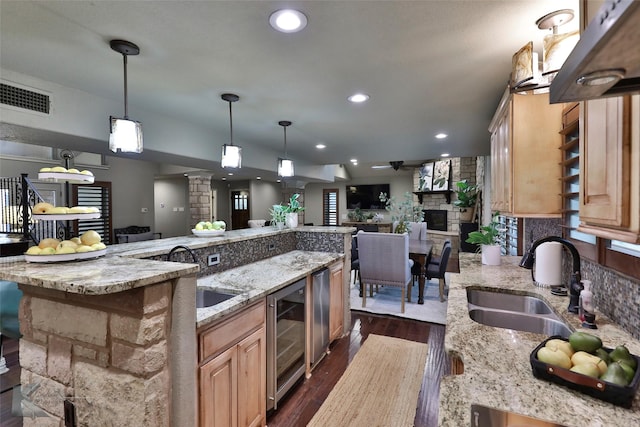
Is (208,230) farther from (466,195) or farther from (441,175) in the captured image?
(441,175)

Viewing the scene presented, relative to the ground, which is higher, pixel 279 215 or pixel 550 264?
pixel 279 215

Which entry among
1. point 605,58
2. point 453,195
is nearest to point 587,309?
point 605,58

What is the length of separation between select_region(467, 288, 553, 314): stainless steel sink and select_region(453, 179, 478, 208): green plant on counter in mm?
6086

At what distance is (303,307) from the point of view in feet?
7.97

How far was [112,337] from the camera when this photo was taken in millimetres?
1223

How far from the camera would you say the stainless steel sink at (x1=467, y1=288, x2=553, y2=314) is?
1.80 metres

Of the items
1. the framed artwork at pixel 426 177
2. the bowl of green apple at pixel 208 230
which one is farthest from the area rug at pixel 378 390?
the framed artwork at pixel 426 177

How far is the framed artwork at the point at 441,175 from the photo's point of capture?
28.3 feet

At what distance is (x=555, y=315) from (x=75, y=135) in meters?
3.55

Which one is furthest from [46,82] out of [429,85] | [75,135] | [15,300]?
[429,85]

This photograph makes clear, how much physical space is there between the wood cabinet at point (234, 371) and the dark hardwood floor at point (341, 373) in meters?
0.31

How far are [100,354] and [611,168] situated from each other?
1.96 metres

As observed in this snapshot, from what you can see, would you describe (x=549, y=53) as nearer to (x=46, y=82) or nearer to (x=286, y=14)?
(x=286, y=14)

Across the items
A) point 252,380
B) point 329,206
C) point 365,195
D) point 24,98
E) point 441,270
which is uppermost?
point 24,98
